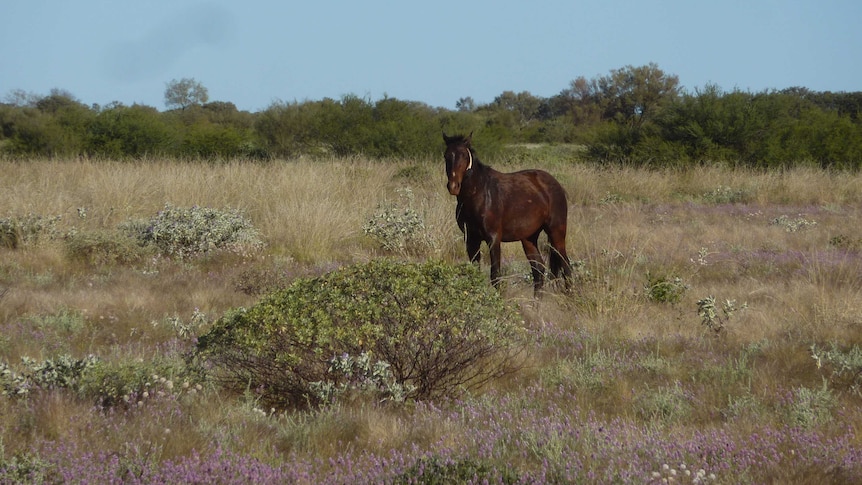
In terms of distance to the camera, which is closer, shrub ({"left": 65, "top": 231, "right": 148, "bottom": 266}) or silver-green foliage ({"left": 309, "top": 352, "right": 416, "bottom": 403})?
silver-green foliage ({"left": 309, "top": 352, "right": 416, "bottom": 403})

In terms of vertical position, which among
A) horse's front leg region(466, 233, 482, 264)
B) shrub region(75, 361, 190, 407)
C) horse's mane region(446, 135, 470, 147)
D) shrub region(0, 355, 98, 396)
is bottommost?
shrub region(75, 361, 190, 407)

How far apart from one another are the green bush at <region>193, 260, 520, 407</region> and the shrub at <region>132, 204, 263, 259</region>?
6.35 metres

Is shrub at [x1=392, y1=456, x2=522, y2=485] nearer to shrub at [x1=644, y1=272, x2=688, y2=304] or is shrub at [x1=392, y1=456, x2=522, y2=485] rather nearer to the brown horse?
the brown horse

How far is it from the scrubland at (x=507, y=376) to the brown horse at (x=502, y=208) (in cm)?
51

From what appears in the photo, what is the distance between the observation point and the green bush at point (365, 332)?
16.3 ft

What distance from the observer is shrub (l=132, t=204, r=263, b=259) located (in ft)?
37.8

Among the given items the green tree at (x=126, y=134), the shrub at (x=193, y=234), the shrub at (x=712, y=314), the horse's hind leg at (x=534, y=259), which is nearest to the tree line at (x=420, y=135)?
the green tree at (x=126, y=134)

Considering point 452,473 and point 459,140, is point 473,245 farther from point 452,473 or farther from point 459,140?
point 452,473

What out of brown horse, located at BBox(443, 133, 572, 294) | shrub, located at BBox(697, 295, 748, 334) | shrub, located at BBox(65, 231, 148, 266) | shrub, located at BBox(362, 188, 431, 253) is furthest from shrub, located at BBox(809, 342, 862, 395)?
shrub, located at BBox(65, 231, 148, 266)

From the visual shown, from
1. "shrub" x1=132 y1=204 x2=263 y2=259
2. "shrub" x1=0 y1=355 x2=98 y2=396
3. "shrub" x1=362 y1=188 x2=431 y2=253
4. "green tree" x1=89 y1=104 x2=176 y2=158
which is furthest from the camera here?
"green tree" x1=89 y1=104 x2=176 y2=158

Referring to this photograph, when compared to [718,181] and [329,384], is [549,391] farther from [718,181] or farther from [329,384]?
[718,181]

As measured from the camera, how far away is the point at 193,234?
11594 millimetres

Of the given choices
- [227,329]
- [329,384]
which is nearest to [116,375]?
[227,329]

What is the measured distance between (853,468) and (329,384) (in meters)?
2.74
